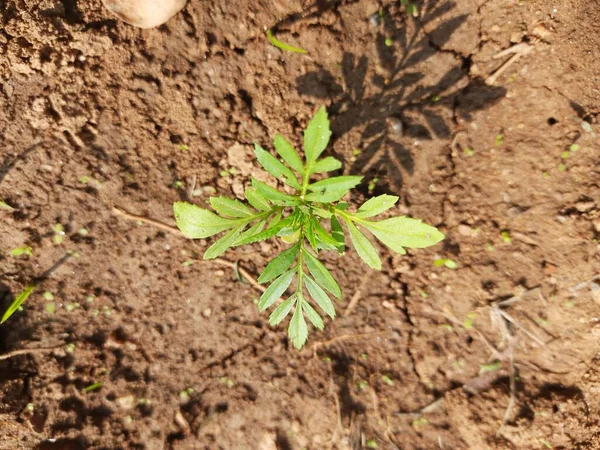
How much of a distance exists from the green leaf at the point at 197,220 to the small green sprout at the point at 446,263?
1184 millimetres

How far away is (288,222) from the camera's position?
1.85m

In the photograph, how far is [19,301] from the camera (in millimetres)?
2174

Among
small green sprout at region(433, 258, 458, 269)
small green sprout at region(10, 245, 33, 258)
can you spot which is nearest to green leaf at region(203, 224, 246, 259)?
small green sprout at region(10, 245, 33, 258)

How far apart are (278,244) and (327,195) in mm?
660

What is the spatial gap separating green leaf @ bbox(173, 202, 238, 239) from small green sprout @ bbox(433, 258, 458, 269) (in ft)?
3.88

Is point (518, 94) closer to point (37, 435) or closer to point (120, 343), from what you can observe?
point (120, 343)

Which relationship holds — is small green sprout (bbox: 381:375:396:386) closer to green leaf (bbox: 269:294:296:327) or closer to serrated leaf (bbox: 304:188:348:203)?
green leaf (bbox: 269:294:296:327)

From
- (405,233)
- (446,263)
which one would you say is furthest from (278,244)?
(446,263)

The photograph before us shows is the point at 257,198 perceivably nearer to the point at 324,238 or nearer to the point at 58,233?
the point at 324,238

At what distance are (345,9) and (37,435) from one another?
2765 millimetres

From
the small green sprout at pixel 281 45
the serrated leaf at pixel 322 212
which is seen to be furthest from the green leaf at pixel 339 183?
the small green sprout at pixel 281 45

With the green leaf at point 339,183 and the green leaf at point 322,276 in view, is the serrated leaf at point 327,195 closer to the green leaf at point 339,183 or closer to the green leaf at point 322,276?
the green leaf at point 339,183

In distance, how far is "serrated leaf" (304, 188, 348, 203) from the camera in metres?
1.71

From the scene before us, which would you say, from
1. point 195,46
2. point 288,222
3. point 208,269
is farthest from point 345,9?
point 208,269
